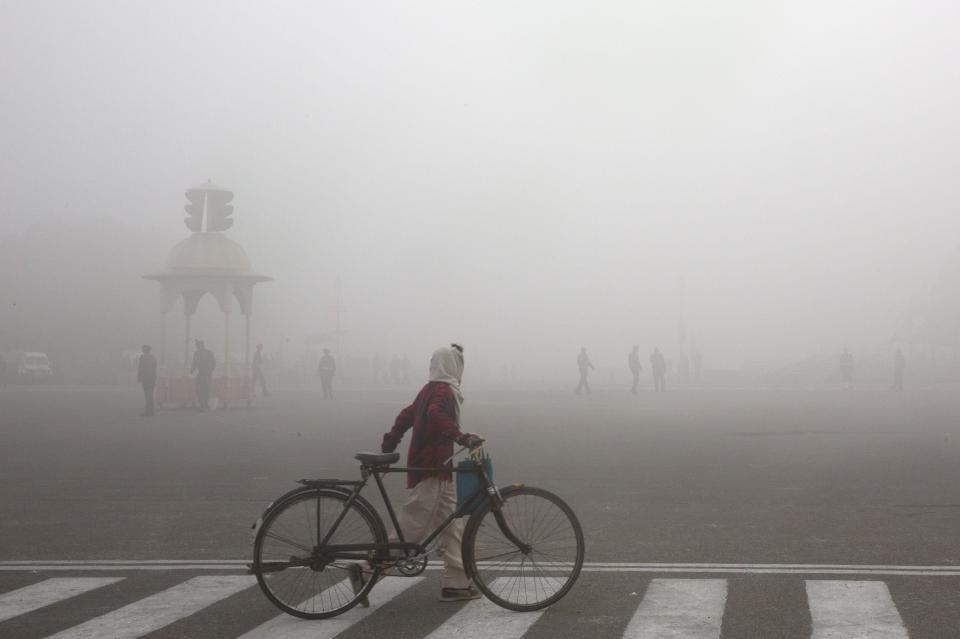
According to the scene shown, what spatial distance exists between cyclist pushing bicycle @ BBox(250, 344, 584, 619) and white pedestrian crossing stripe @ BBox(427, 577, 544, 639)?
2 centimetres

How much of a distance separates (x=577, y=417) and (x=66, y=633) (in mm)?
24365

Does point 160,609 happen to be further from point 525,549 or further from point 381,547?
point 525,549

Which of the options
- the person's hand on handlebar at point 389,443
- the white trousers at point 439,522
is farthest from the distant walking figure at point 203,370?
the white trousers at point 439,522

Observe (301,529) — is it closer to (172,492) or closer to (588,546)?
(588,546)

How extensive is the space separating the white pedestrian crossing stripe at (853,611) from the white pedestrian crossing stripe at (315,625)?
2.43m

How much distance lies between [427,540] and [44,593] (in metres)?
2.36

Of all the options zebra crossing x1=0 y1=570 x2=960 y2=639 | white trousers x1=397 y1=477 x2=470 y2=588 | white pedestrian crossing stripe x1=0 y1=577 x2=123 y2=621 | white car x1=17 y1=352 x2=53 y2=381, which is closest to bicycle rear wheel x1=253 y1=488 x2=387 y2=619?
zebra crossing x1=0 y1=570 x2=960 y2=639

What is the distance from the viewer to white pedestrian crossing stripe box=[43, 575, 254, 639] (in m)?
6.71

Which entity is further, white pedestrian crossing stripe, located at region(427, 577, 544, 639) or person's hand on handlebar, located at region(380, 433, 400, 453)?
person's hand on handlebar, located at region(380, 433, 400, 453)

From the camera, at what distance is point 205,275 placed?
36.2 m

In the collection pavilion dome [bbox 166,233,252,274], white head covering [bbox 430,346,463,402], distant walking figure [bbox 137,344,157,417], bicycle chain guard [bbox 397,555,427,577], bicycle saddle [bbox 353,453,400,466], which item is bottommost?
bicycle chain guard [bbox 397,555,427,577]

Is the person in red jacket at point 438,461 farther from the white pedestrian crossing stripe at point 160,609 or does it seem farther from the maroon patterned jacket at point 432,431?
the white pedestrian crossing stripe at point 160,609

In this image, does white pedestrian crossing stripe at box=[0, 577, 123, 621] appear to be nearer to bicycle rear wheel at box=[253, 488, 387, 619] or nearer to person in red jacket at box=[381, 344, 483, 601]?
bicycle rear wheel at box=[253, 488, 387, 619]

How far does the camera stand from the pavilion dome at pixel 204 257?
36.4 m
